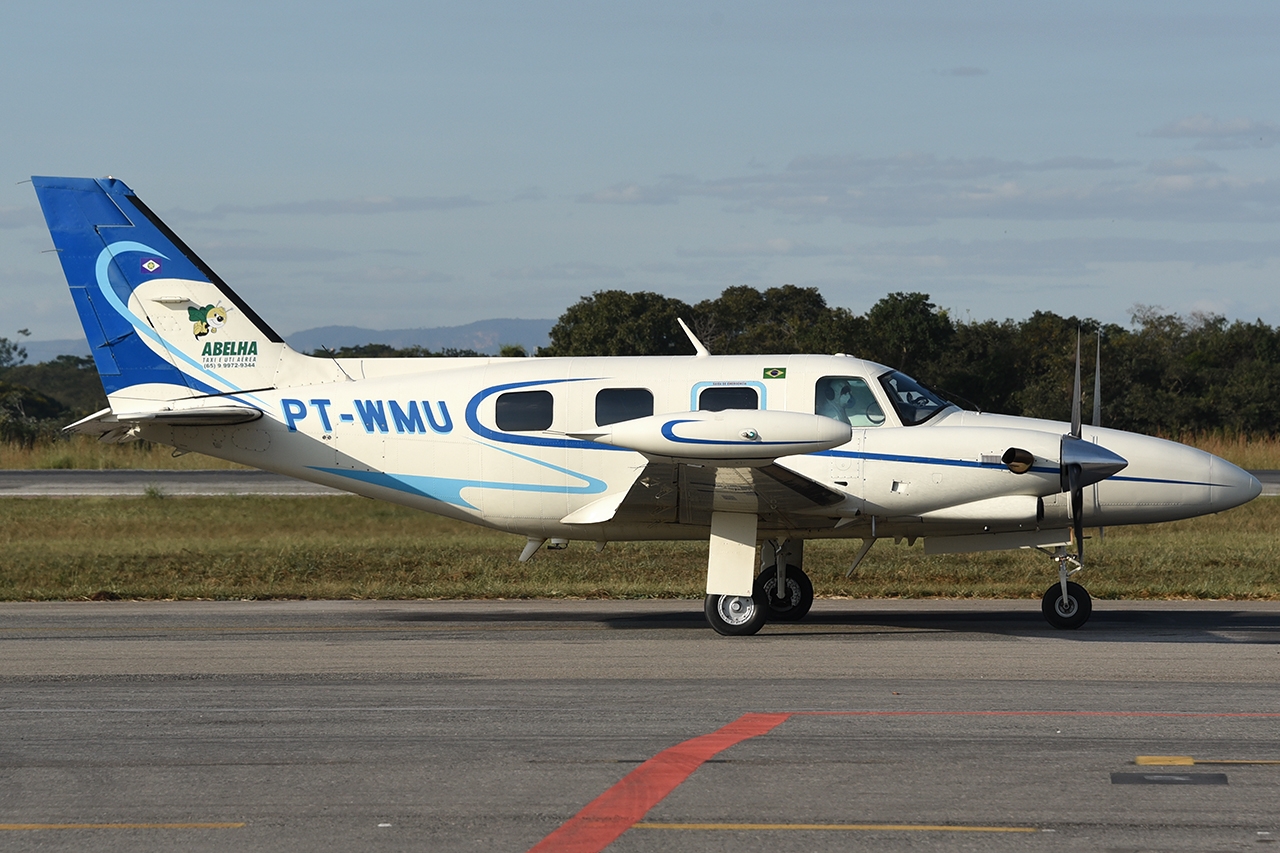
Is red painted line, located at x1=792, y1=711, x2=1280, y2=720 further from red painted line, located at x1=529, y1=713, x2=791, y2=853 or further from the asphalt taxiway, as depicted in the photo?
red painted line, located at x1=529, y1=713, x2=791, y2=853

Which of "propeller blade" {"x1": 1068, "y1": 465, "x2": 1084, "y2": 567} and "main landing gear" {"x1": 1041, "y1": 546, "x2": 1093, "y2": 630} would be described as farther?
"main landing gear" {"x1": 1041, "y1": 546, "x2": 1093, "y2": 630}

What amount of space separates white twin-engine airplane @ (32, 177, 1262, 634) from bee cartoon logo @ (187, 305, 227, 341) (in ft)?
0.06

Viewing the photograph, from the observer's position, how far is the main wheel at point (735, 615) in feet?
44.1

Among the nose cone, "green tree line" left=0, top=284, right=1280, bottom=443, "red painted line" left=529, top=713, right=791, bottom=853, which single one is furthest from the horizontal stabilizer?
"green tree line" left=0, top=284, right=1280, bottom=443

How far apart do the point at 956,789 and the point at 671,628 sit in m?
7.24

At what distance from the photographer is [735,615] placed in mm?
13492

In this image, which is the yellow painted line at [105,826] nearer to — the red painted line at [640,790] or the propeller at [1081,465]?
the red painted line at [640,790]

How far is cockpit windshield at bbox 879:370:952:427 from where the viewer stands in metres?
13.9

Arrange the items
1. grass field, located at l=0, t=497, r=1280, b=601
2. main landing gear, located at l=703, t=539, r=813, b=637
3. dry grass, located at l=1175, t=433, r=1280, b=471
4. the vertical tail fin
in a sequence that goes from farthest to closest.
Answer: dry grass, located at l=1175, t=433, r=1280, b=471 → grass field, located at l=0, t=497, r=1280, b=601 → the vertical tail fin → main landing gear, located at l=703, t=539, r=813, b=637

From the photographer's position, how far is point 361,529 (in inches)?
992

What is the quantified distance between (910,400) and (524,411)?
4.19 meters

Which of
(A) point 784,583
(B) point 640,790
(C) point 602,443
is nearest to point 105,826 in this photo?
(B) point 640,790

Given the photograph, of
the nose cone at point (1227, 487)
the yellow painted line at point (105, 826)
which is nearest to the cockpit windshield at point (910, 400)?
the nose cone at point (1227, 487)

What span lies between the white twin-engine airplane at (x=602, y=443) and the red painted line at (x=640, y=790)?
3.70m
